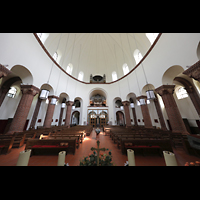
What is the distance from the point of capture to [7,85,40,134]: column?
6.19 metres

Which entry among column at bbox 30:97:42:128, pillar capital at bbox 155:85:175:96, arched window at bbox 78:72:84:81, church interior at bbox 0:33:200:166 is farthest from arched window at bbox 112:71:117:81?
A: column at bbox 30:97:42:128

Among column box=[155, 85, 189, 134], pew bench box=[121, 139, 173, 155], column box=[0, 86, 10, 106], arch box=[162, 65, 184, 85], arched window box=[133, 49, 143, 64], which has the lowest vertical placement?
pew bench box=[121, 139, 173, 155]

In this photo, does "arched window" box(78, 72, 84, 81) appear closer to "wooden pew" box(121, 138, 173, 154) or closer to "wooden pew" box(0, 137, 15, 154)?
"wooden pew" box(0, 137, 15, 154)

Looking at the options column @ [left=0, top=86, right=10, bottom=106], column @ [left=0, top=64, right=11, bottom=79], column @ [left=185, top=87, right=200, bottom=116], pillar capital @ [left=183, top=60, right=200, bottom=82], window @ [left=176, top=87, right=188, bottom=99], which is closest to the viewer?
pillar capital @ [left=183, top=60, right=200, bottom=82]

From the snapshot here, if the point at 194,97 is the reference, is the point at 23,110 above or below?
below

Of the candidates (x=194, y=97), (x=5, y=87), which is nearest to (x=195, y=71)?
(x=194, y=97)

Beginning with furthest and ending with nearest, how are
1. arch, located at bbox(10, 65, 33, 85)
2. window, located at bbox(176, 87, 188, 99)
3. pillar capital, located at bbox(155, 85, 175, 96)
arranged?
window, located at bbox(176, 87, 188, 99) < pillar capital, located at bbox(155, 85, 175, 96) < arch, located at bbox(10, 65, 33, 85)

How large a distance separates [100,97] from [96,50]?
1057 centimetres

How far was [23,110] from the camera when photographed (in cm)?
664

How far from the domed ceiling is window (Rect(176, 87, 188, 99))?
6.97 metres

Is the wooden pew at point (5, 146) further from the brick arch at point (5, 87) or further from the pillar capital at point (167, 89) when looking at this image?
the pillar capital at point (167, 89)

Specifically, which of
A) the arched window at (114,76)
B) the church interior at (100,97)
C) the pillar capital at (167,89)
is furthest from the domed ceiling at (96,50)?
the pillar capital at (167,89)

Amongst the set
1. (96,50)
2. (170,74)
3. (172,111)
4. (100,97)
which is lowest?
(172,111)

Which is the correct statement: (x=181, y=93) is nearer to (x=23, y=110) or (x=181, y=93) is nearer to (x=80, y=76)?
(x=80, y=76)
